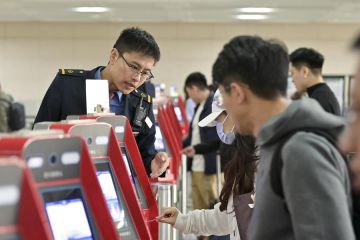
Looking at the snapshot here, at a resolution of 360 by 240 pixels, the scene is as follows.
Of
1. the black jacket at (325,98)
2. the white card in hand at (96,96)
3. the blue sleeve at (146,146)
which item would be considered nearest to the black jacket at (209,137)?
the black jacket at (325,98)

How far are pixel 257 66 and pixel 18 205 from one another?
79 centimetres

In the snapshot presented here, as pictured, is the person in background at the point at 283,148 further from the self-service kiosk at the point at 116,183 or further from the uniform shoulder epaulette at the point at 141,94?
the uniform shoulder epaulette at the point at 141,94

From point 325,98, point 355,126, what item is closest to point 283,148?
point 355,126

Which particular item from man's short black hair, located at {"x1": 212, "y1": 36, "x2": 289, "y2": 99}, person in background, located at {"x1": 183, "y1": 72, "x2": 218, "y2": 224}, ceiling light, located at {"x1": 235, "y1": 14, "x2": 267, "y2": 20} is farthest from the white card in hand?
ceiling light, located at {"x1": 235, "y1": 14, "x2": 267, "y2": 20}

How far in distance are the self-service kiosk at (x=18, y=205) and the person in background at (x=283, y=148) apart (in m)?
0.62

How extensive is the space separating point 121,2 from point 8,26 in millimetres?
4617

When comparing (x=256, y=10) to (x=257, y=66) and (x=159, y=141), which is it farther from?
(x=257, y=66)

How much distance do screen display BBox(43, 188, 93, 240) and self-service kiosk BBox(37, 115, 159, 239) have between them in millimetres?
832

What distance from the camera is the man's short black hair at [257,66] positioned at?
1.80 metres

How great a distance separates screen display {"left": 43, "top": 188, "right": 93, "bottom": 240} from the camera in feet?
5.76

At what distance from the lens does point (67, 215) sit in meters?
1.82

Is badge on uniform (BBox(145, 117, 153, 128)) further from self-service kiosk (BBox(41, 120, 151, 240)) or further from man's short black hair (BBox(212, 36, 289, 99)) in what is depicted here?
man's short black hair (BBox(212, 36, 289, 99))

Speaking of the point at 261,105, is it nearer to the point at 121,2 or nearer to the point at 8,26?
the point at 121,2

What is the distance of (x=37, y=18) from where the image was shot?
47.8 feet
